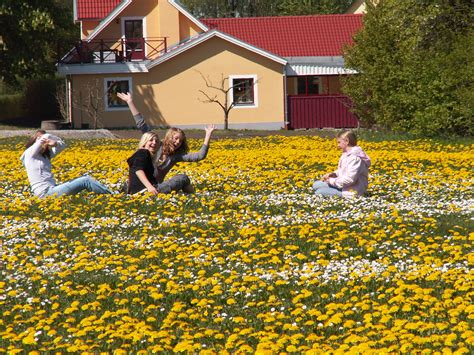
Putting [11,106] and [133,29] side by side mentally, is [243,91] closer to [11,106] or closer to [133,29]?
[133,29]

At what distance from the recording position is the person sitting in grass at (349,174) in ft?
48.2

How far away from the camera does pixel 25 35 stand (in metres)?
45.7

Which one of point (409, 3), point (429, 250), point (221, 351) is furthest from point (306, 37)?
point (221, 351)

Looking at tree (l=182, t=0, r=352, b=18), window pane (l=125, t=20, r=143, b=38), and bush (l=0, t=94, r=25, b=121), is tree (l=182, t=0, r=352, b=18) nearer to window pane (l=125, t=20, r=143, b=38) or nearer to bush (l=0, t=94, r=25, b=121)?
bush (l=0, t=94, r=25, b=121)

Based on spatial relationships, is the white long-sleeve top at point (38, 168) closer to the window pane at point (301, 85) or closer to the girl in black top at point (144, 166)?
the girl in black top at point (144, 166)

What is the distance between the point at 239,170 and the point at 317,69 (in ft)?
100

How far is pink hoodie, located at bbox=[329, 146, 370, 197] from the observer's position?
14695 millimetres

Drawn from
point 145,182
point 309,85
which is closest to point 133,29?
point 309,85

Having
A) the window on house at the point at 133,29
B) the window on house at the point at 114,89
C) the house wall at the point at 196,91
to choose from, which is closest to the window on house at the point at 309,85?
the house wall at the point at 196,91

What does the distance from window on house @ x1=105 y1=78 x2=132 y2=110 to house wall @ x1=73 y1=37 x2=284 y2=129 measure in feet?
1.00

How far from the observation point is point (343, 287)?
8.84 metres

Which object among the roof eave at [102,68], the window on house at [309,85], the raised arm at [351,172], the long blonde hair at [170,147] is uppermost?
the roof eave at [102,68]

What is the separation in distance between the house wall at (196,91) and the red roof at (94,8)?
4977 mm

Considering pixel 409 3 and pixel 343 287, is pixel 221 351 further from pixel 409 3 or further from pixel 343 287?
pixel 409 3
